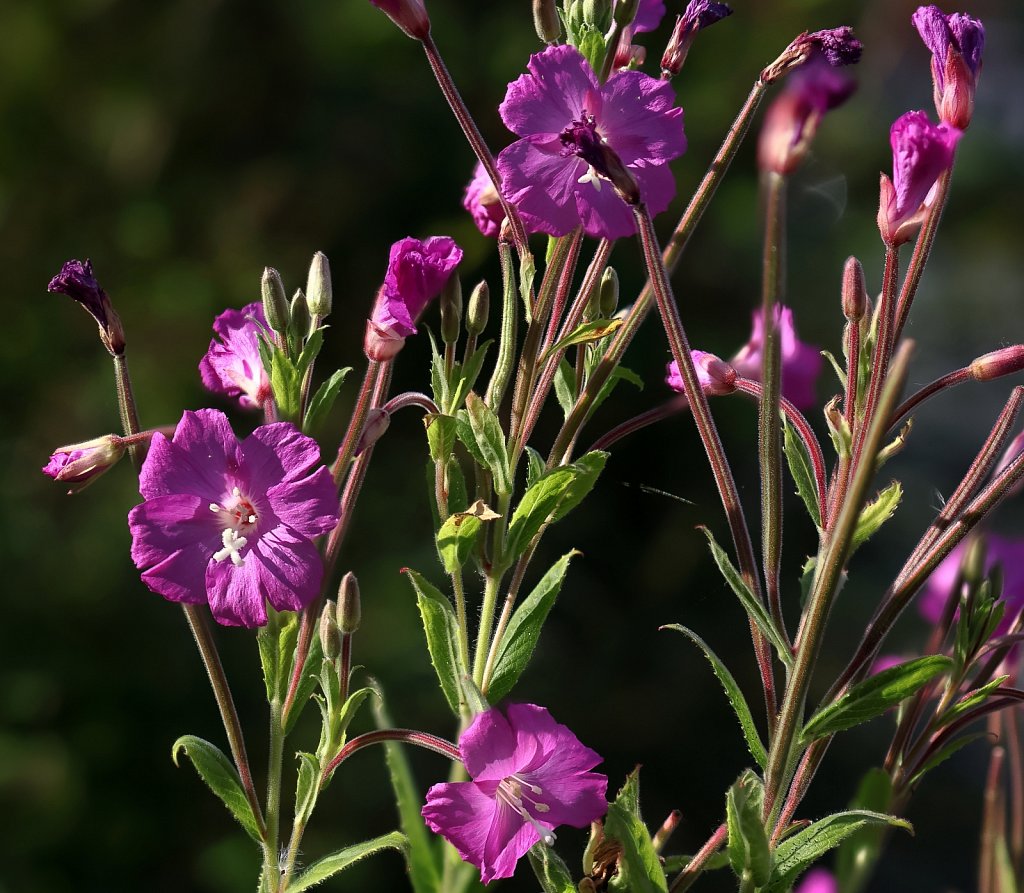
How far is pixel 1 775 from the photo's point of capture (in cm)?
291

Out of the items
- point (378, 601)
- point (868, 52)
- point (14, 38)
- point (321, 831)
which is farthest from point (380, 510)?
point (868, 52)

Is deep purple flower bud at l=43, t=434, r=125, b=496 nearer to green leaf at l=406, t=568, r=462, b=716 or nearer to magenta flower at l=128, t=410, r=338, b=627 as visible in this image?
magenta flower at l=128, t=410, r=338, b=627

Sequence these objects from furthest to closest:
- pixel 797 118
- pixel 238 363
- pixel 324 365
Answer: pixel 324 365, pixel 238 363, pixel 797 118

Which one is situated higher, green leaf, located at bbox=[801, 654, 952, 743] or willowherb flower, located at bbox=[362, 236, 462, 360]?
willowherb flower, located at bbox=[362, 236, 462, 360]

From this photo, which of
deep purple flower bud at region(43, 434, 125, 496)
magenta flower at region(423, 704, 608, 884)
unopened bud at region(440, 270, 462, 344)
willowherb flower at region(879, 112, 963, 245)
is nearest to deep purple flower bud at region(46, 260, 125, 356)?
deep purple flower bud at region(43, 434, 125, 496)

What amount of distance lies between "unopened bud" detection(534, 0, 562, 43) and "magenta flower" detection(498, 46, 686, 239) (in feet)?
0.11

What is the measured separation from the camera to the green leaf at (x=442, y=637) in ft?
2.02

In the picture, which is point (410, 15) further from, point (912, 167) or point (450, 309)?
point (912, 167)

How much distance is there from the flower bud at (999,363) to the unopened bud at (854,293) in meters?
0.06

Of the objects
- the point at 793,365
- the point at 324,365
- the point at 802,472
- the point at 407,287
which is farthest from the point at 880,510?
the point at 324,365

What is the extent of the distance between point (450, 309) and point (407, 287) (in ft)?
0.08

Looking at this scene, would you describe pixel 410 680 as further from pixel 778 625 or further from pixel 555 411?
pixel 778 625

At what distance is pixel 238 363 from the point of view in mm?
667

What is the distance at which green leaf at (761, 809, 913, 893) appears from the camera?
51cm
